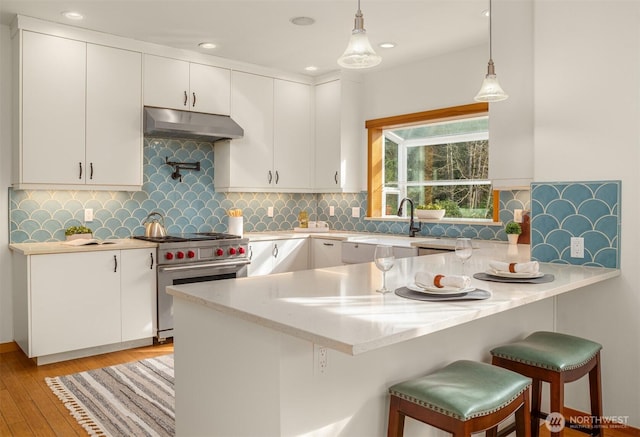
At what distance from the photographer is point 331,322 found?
1.54 meters

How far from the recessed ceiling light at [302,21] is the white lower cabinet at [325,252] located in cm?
199

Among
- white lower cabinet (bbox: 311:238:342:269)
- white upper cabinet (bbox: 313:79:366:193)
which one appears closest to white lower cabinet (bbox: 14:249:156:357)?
white lower cabinet (bbox: 311:238:342:269)

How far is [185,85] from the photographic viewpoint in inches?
181

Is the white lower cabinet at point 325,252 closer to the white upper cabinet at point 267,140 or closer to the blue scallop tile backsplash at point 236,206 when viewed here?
the blue scallop tile backsplash at point 236,206

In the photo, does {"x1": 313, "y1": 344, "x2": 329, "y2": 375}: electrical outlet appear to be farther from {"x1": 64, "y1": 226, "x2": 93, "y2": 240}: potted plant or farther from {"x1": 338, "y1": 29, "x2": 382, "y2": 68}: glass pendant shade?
{"x1": 64, "y1": 226, "x2": 93, "y2": 240}: potted plant

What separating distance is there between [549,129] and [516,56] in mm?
764

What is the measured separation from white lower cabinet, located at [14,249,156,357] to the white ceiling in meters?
1.76

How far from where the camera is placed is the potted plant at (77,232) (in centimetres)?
414

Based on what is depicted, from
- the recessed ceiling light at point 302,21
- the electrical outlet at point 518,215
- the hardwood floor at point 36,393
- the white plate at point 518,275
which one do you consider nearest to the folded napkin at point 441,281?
the white plate at point 518,275

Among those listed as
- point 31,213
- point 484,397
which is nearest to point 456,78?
point 484,397

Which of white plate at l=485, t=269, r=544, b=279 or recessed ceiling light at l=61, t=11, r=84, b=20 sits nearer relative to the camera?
white plate at l=485, t=269, r=544, b=279

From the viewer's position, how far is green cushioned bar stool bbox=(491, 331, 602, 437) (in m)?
2.13

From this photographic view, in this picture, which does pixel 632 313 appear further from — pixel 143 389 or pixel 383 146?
pixel 383 146

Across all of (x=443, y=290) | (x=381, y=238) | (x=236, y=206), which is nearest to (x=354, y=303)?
(x=443, y=290)
